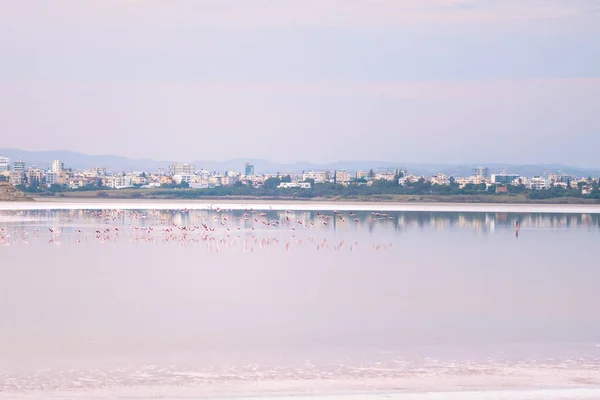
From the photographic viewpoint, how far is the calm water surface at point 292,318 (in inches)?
487

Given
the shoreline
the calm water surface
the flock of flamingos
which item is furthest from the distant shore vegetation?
the calm water surface

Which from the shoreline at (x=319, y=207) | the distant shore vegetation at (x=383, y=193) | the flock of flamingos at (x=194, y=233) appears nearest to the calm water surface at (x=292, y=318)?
the flock of flamingos at (x=194, y=233)

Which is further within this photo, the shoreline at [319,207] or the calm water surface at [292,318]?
the shoreline at [319,207]

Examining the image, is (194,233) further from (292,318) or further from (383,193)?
(383,193)

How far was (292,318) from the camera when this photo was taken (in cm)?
1695

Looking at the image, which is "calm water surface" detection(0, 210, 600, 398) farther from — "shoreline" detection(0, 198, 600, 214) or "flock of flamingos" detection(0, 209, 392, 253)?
"shoreline" detection(0, 198, 600, 214)

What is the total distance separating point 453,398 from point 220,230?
30062 mm

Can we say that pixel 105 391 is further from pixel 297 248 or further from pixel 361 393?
pixel 297 248

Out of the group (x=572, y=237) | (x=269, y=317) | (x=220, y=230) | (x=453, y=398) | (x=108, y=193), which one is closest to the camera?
(x=453, y=398)

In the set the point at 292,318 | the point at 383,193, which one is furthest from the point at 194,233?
the point at 383,193

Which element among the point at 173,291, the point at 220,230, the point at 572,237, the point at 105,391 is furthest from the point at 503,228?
the point at 105,391

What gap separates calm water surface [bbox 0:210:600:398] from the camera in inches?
487

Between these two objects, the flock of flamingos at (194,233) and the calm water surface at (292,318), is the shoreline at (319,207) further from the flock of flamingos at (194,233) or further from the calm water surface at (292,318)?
the calm water surface at (292,318)

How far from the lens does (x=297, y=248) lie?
1251 inches
